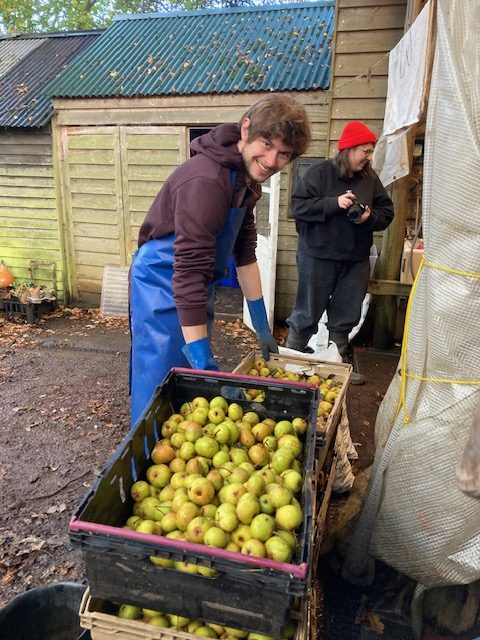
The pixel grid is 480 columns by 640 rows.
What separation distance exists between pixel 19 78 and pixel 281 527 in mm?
9608

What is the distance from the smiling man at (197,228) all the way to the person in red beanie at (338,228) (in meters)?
1.51

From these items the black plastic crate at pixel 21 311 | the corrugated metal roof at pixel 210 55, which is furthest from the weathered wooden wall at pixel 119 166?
the black plastic crate at pixel 21 311

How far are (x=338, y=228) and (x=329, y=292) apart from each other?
0.59 meters

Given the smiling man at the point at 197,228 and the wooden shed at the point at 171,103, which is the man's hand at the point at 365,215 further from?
the wooden shed at the point at 171,103

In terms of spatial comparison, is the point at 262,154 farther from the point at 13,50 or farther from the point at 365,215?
the point at 13,50

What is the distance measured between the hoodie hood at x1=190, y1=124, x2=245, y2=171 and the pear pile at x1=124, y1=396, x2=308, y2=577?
3.59 feet

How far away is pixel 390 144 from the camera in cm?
443

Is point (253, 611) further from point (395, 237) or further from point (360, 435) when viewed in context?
point (395, 237)

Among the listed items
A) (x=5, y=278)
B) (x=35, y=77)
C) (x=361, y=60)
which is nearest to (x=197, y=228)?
(x=361, y=60)

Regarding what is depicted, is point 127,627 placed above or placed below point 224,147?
below

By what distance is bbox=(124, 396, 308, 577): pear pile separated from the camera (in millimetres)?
1455

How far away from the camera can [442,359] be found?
1952mm

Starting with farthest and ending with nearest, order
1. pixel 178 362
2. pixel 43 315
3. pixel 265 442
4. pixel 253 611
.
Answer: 1. pixel 43 315
2. pixel 178 362
3. pixel 265 442
4. pixel 253 611

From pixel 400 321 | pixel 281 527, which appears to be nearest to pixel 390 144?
pixel 400 321
